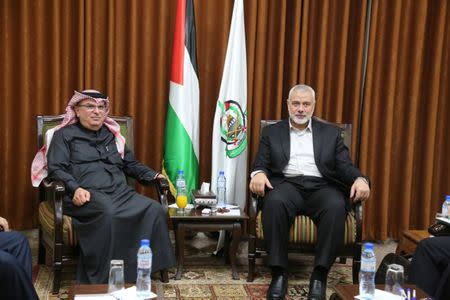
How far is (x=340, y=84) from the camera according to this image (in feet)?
13.7

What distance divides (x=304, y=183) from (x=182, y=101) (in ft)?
3.42

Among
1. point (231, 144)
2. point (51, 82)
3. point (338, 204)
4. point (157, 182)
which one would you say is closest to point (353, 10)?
point (231, 144)

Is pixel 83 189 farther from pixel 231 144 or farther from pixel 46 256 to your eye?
pixel 231 144

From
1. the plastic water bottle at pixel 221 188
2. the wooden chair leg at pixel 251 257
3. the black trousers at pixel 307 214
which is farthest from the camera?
the plastic water bottle at pixel 221 188

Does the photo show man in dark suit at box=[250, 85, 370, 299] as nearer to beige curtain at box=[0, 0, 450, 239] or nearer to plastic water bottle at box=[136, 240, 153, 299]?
beige curtain at box=[0, 0, 450, 239]

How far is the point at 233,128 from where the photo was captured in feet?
12.4

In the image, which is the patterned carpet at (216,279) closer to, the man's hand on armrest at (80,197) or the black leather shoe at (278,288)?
the black leather shoe at (278,288)

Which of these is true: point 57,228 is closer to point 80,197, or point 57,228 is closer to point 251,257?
point 80,197

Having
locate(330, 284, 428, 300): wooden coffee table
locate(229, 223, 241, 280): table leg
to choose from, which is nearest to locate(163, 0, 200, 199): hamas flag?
locate(229, 223, 241, 280): table leg

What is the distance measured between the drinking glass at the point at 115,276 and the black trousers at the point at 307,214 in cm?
120

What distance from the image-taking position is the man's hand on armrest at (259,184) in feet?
10.5

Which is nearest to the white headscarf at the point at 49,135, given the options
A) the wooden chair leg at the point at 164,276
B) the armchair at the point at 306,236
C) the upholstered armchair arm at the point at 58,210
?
the upholstered armchair arm at the point at 58,210

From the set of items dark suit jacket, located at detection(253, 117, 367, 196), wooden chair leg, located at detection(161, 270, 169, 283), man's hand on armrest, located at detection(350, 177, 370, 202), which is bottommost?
wooden chair leg, located at detection(161, 270, 169, 283)

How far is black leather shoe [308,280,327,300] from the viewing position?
290 cm
